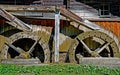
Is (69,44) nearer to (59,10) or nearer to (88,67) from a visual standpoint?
(59,10)

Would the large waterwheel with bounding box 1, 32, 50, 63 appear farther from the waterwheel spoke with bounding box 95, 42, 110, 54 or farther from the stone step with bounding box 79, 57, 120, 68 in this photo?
the waterwheel spoke with bounding box 95, 42, 110, 54

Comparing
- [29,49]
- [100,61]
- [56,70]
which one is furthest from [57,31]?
[56,70]

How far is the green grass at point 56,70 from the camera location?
11.7m

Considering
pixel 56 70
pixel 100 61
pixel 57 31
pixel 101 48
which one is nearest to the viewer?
pixel 56 70

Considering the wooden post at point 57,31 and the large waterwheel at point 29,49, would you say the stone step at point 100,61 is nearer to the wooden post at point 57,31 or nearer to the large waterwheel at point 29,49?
the wooden post at point 57,31

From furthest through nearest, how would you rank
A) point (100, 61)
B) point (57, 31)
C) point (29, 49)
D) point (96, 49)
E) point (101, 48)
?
point (29, 49)
point (96, 49)
point (101, 48)
point (57, 31)
point (100, 61)

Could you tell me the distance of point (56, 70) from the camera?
12062mm

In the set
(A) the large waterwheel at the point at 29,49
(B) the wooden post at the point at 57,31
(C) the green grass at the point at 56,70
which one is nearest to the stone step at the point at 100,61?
(C) the green grass at the point at 56,70

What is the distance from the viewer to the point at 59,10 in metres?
14.1

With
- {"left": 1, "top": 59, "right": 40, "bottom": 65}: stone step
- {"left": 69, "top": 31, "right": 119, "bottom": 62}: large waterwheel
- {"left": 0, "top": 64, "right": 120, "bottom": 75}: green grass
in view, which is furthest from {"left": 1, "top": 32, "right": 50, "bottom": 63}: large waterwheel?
{"left": 0, "top": 64, "right": 120, "bottom": 75}: green grass

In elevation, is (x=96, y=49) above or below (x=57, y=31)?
below

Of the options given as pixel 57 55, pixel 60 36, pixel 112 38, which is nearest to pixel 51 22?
pixel 60 36

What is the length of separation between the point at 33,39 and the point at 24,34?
0.43m

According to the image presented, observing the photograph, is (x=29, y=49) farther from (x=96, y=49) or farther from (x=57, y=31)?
(x=96, y=49)
